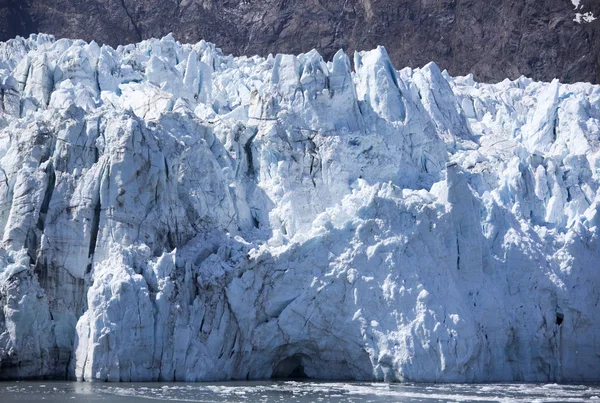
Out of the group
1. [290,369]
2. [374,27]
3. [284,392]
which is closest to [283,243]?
[290,369]

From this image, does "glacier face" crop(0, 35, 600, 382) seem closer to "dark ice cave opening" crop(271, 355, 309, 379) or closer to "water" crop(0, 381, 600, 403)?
"dark ice cave opening" crop(271, 355, 309, 379)

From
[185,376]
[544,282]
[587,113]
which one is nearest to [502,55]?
[587,113]

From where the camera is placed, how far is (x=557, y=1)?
52.6 m

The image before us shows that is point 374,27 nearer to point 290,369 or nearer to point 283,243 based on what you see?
point 283,243

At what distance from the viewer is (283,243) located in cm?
2689

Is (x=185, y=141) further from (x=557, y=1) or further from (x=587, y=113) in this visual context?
(x=557, y=1)

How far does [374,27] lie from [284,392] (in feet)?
110

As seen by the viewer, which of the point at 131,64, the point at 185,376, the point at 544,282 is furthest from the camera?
the point at 131,64

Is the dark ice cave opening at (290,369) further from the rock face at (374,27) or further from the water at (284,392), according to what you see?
the rock face at (374,27)

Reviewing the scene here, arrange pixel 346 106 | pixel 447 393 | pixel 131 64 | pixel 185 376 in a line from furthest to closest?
1. pixel 131 64
2. pixel 346 106
3. pixel 185 376
4. pixel 447 393

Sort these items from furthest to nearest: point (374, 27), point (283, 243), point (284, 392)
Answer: point (374, 27) → point (283, 243) → point (284, 392)

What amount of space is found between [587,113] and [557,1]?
18366 millimetres

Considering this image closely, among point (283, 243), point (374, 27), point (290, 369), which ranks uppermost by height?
point (374, 27)

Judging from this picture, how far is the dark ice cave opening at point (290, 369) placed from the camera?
26.9 metres
